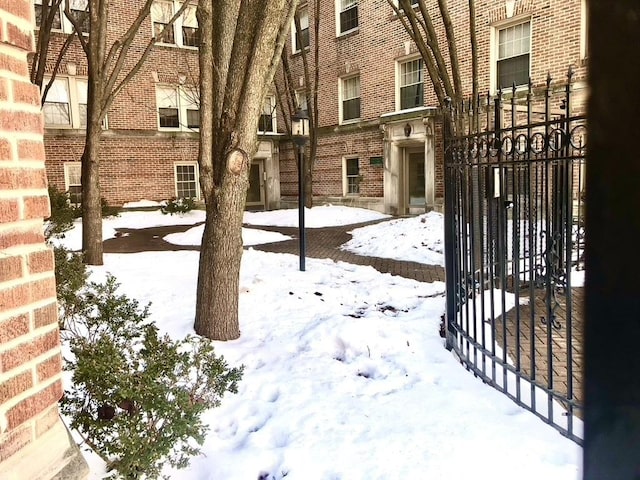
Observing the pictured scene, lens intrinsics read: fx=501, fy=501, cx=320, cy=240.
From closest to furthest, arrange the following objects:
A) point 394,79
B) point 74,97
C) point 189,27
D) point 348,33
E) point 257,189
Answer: point 394,79, point 74,97, point 348,33, point 189,27, point 257,189

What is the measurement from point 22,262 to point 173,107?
19.5 m

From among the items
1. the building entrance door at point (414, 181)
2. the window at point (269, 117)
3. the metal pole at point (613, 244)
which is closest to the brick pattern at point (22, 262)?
the metal pole at point (613, 244)

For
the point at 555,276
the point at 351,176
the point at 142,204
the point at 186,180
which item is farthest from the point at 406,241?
the point at 186,180

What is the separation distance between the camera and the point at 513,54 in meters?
13.8

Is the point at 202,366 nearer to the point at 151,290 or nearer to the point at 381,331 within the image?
the point at 381,331

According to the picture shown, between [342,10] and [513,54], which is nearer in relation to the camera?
[513,54]

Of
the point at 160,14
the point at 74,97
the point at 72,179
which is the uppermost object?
the point at 160,14

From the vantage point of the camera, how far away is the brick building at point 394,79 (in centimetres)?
1296

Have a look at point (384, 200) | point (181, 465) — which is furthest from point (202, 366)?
point (384, 200)

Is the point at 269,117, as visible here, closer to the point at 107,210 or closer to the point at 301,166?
the point at 107,210

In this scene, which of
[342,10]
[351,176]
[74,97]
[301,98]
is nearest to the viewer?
[74,97]

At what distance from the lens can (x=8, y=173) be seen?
172cm

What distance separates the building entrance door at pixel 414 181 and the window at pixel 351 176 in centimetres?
237

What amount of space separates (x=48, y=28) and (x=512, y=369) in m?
11.8
